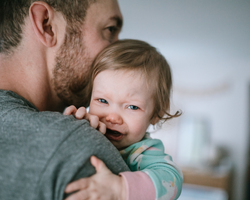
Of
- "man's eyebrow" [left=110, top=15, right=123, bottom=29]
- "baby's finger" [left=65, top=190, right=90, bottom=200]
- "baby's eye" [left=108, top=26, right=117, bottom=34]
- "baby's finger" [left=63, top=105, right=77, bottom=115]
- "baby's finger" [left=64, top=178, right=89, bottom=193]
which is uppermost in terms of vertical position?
"man's eyebrow" [left=110, top=15, right=123, bottom=29]

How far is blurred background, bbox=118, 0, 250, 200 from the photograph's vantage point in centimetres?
416

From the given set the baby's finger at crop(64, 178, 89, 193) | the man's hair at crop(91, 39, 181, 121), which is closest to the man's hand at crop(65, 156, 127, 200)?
the baby's finger at crop(64, 178, 89, 193)

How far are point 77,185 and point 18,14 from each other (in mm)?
756

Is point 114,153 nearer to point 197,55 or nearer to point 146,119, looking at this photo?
point 146,119

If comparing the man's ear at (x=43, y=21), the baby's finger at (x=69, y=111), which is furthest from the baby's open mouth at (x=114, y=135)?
the man's ear at (x=43, y=21)

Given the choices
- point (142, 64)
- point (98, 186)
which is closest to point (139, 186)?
point (98, 186)

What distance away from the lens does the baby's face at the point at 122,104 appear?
0.92 metres

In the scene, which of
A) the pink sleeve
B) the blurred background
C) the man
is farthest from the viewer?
the blurred background

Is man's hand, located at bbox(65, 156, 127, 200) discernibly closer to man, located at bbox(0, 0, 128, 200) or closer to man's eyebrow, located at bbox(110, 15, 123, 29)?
man, located at bbox(0, 0, 128, 200)

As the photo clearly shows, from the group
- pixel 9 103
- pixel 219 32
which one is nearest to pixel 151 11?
pixel 219 32

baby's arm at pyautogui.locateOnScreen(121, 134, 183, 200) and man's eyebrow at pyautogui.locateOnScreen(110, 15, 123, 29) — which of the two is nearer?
baby's arm at pyautogui.locateOnScreen(121, 134, 183, 200)

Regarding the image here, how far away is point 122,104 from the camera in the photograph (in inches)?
36.7

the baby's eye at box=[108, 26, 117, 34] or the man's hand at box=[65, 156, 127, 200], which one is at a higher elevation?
the baby's eye at box=[108, 26, 117, 34]

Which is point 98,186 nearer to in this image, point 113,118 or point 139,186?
point 139,186
